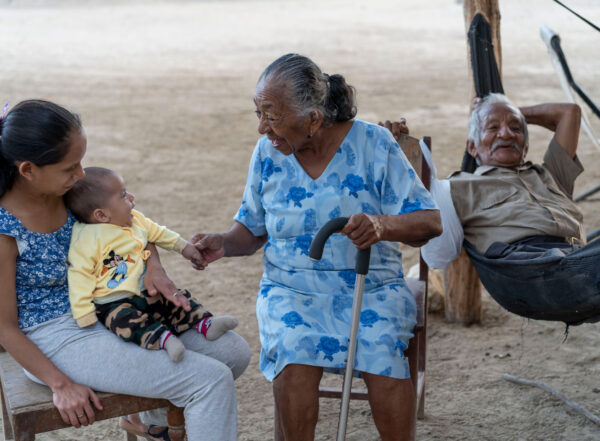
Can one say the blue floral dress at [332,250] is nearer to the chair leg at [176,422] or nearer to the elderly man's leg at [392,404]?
the elderly man's leg at [392,404]

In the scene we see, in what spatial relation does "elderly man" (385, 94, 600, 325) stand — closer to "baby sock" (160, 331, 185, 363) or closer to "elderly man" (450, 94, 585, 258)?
"elderly man" (450, 94, 585, 258)

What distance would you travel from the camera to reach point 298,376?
2.45 m

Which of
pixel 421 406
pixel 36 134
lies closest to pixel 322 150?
pixel 36 134

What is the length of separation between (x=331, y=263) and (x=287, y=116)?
544 millimetres

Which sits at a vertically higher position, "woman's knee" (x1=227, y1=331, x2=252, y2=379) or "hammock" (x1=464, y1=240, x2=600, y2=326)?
"hammock" (x1=464, y1=240, x2=600, y2=326)

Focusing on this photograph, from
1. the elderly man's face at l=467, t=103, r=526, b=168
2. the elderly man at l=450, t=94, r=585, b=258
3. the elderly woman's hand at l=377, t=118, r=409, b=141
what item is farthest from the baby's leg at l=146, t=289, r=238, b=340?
the elderly man's face at l=467, t=103, r=526, b=168

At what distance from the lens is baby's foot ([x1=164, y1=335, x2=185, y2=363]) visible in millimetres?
2239

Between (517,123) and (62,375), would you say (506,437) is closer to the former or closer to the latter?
(517,123)

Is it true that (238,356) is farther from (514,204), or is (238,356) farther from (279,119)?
(514,204)

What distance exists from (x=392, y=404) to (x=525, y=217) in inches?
49.6

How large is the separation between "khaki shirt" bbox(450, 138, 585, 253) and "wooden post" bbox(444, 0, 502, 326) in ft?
2.21

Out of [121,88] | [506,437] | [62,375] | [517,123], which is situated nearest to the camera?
[62,375]

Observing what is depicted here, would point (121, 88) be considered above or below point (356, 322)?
above

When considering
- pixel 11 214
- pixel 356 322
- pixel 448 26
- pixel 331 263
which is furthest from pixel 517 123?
pixel 448 26
